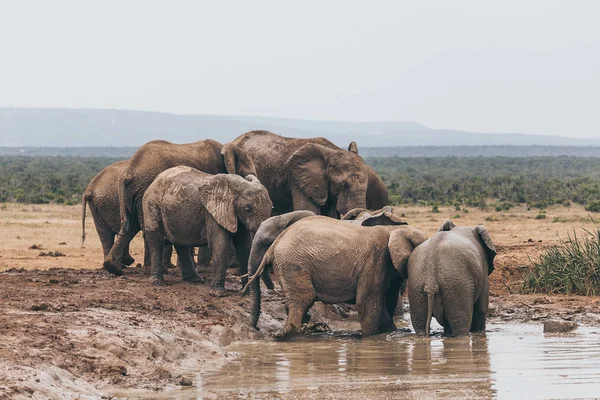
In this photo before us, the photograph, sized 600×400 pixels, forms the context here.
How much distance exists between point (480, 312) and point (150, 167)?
5.87m

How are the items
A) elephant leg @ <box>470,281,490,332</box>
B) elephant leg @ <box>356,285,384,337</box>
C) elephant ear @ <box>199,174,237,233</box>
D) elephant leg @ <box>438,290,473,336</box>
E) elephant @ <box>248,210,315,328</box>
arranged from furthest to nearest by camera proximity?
elephant ear @ <box>199,174,237,233</box>
elephant @ <box>248,210,315,328</box>
elephant leg @ <box>470,281,490,332</box>
elephant leg @ <box>356,285,384,337</box>
elephant leg @ <box>438,290,473,336</box>

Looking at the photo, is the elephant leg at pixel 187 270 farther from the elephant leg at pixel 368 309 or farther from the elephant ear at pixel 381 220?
the elephant leg at pixel 368 309

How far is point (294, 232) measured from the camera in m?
12.4

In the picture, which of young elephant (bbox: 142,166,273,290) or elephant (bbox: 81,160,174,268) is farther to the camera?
elephant (bbox: 81,160,174,268)

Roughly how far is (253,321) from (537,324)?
11.9ft

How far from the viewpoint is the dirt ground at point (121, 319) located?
883 centimetres

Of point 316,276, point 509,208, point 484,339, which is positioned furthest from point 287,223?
point 509,208

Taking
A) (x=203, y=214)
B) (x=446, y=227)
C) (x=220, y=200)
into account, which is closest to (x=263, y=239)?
(x=220, y=200)

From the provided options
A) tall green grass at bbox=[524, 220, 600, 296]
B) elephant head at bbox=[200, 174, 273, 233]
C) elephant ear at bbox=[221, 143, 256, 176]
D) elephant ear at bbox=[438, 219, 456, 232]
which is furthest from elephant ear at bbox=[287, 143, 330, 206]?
elephant ear at bbox=[438, 219, 456, 232]

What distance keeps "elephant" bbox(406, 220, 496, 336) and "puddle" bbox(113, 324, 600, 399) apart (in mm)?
271

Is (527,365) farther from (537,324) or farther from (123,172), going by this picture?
(123,172)

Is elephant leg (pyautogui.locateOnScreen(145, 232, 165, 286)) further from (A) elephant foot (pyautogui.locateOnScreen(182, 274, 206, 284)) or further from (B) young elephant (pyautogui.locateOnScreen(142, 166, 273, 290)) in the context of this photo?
(A) elephant foot (pyautogui.locateOnScreen(182, 274, 206, 284))

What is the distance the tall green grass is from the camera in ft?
49.7

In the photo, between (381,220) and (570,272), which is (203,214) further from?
(570,272)
